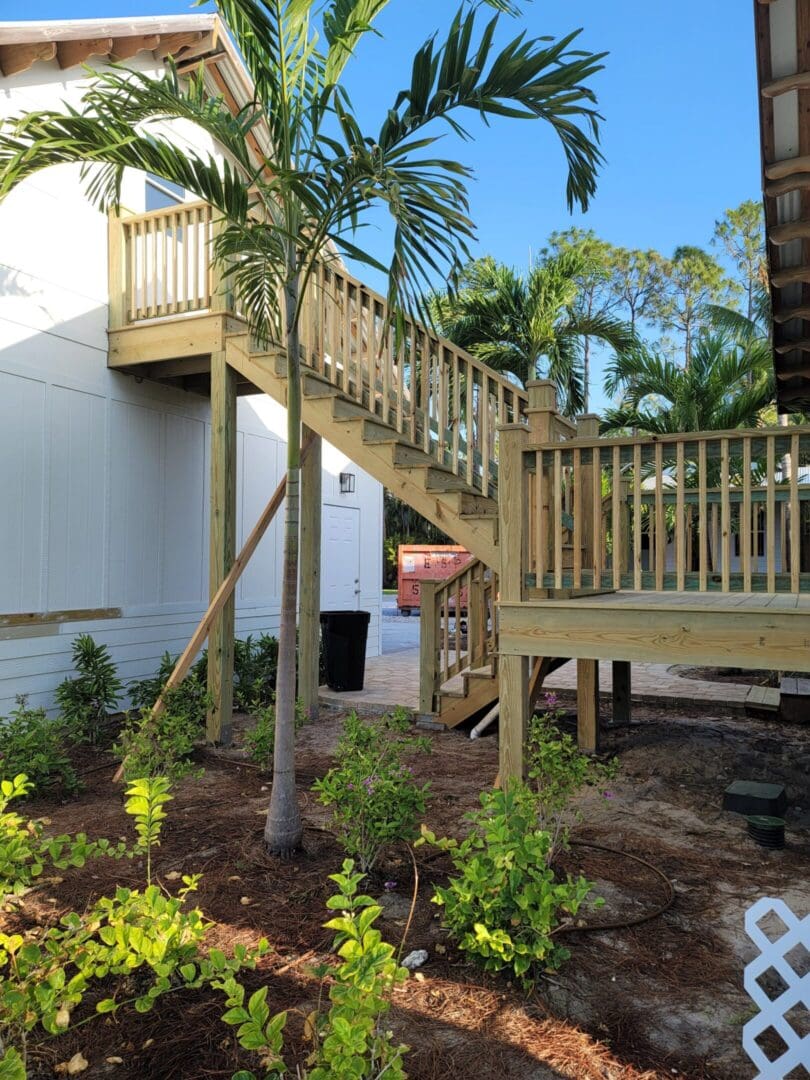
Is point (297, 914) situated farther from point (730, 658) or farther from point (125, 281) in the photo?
point (125, 281)

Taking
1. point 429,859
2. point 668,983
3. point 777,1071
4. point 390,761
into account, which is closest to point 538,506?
point 390,761

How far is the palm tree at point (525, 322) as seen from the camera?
37.2 ft

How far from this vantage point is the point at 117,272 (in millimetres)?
7352

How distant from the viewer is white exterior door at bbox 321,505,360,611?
10523 mm

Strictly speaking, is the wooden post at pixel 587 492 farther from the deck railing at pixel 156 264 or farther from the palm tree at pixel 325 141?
the deck railing at pixel 156 264

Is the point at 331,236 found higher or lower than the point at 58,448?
higher

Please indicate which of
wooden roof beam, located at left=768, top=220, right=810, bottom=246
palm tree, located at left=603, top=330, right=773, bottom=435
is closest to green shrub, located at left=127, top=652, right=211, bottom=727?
wooden roof beam, located at left=768, top=220, right=810, bottom=246

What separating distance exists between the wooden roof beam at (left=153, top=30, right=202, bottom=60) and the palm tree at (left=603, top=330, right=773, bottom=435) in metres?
6.07

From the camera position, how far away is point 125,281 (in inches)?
291

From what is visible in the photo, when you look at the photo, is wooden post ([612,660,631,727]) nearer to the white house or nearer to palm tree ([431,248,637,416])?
the white house

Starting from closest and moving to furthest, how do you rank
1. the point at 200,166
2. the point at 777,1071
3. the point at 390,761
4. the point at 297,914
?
the point at 777,1071, the point at 297,914, the point at 200,166, the point at 390,761

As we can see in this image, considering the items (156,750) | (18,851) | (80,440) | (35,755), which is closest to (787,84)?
(18,851)

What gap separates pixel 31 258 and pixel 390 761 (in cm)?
534

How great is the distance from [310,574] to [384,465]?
2185mm
